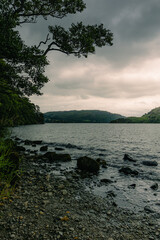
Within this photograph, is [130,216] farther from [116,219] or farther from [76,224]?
[76,224]

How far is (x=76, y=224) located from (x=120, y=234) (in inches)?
73.0

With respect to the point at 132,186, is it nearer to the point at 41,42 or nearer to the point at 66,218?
the point at 66,218

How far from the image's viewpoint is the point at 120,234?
5914 millimetres

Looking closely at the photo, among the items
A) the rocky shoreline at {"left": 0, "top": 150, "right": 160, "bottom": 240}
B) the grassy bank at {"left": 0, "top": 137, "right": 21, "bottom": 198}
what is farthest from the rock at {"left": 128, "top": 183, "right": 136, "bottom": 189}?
the grassy bank at {"left": 0, "top": 137, "right": 21, "bottom": 198}

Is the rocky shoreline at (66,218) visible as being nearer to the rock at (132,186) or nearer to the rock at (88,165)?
the rock at (132,186)

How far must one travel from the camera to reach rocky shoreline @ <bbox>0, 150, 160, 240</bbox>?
5.33m

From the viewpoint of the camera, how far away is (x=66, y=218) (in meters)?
6.43

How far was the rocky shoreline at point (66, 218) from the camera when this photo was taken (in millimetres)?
5332

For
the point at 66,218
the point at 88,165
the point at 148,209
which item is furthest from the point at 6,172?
the point at 88,165

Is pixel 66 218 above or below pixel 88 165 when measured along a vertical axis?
above

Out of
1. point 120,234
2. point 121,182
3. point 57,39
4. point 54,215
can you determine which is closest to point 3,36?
point 57,39

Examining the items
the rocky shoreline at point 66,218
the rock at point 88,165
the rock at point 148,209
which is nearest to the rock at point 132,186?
the rock at point 148,209

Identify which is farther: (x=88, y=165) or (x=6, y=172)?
(x=88, y=165)

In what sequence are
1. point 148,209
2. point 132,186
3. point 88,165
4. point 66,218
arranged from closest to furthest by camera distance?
point 66,218 < point 148,209 < point 132,186 < point 88,165
